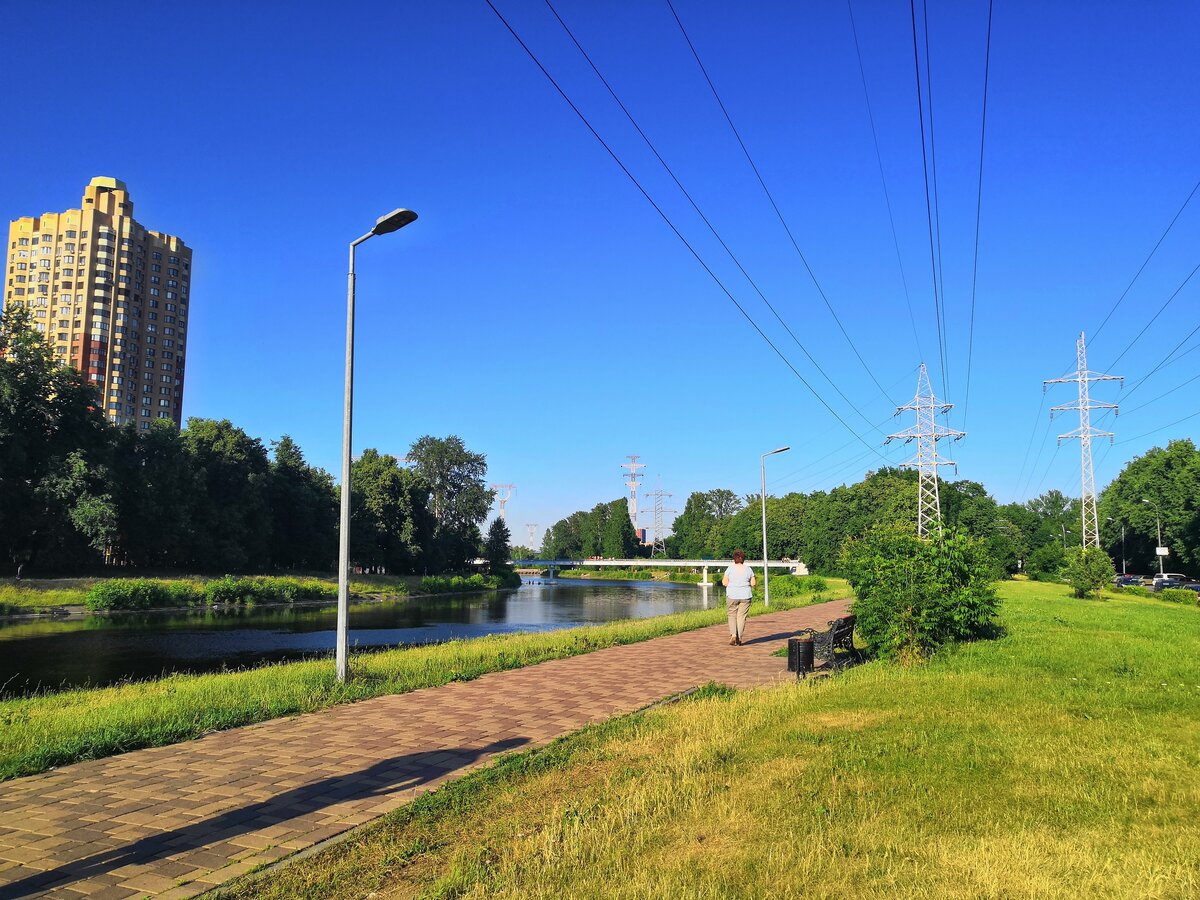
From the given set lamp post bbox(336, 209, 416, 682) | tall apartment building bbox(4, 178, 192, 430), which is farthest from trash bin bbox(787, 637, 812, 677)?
tall apartment building bbox(4, 178, 192, 430)

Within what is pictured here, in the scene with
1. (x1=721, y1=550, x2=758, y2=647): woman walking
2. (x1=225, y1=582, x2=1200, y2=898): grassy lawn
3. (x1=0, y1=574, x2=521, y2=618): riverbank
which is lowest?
(x1=0, y1=574, x2=521, y2=618): riverbank

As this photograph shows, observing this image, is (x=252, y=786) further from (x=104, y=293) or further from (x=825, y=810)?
(x=104, y=293)

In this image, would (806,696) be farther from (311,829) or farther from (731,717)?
(311,829)

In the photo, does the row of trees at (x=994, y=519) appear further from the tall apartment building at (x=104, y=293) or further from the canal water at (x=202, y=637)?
the tall apartment building at (x=104, y=293)

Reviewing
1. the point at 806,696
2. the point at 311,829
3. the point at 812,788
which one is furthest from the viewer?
the point at 806,696

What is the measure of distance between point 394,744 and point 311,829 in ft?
7.91

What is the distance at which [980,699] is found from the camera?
854 cm

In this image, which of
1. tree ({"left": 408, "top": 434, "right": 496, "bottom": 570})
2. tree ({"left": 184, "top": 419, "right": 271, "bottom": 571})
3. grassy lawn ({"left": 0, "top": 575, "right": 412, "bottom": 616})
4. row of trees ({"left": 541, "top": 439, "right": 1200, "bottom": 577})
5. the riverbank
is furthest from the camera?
tree ({"left": 408, "top": 434, "right": 496, "bottom": 570})

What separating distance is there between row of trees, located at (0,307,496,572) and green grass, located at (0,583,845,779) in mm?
38469

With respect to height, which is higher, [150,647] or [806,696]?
[806,696]

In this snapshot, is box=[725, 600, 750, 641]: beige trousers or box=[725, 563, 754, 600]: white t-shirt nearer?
box=[725, 563, 754, 600]: white t-shirt

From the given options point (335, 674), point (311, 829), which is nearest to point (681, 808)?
point (311, 829)

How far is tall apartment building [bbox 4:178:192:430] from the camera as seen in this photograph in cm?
10438

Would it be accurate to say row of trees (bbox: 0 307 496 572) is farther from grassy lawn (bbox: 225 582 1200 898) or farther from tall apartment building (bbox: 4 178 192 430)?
tall apartment building (bbox: 4 178 192 430)
